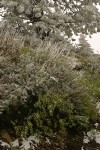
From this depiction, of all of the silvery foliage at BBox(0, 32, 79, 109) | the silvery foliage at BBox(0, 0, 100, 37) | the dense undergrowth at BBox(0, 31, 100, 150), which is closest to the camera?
the dense undergrowth at BBox(0, 31, 100, 150)

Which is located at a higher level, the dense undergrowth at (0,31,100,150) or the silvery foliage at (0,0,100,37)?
the silvery foliage at (0,0,100,37)

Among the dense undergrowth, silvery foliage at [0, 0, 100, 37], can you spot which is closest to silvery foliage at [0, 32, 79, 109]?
the dense undergrowth

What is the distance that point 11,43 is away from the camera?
7617 mm

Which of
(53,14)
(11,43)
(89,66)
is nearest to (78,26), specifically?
(53,14)

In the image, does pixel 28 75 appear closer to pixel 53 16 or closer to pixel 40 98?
pixel 40 98

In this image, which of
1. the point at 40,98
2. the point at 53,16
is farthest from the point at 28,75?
the point at 53,16

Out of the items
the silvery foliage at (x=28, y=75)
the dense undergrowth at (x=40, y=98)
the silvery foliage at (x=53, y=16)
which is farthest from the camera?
the silvery foliage at (x=53, y=16)

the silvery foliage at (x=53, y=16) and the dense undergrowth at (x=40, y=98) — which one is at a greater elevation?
the silvery foliage at (x=53, y=16)

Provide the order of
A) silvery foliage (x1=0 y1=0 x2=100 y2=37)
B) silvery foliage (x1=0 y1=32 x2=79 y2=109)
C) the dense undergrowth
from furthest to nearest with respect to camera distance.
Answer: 1. silvery foliage (x1=0 y1=0 x2=100 y2=37)
2. silvery foliage (x1=0 y1=32 x2=79 y2=109)
3. the dense undergrowth

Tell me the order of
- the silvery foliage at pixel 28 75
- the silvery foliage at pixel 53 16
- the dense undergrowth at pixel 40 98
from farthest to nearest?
1. the silvery foliage at pixel 53 16
2. the silvery foliage at pixel 28 75
3. the dense undergrowth at pixel 40 98

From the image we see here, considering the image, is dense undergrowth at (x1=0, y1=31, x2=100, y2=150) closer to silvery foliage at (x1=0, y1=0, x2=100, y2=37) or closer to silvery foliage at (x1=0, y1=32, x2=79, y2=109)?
silvery foliage at (x1=0, y1=32, x2=79, y2=109)

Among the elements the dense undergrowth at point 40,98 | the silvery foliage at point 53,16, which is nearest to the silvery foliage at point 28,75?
the dense undergrowth at point 40,98

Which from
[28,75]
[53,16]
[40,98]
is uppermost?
[53,16]

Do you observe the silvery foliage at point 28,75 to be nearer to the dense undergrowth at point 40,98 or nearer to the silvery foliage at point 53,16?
the dense undergrowth at point 40,98
